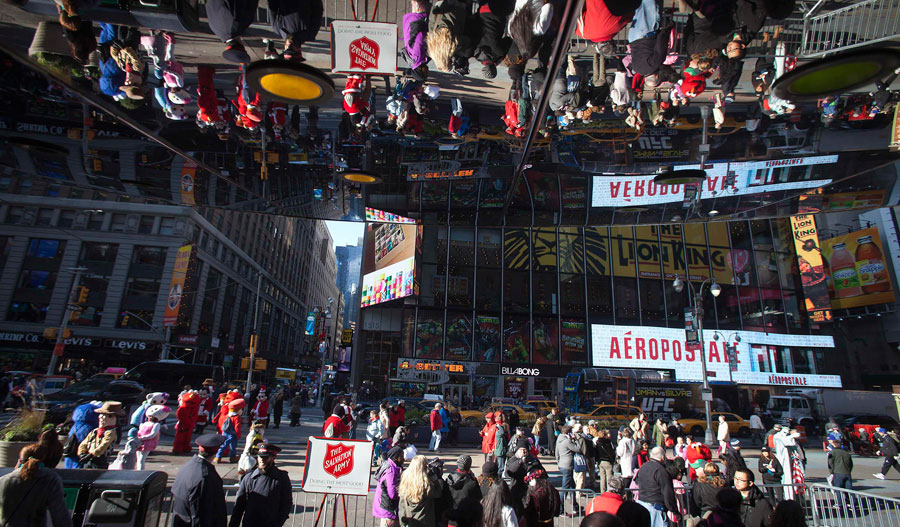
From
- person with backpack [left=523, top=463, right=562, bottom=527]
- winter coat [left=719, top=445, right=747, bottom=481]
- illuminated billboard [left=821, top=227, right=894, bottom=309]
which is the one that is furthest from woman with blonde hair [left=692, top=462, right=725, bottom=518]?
illuminated billboard [left=821, top=227, right=894, bottom=309]

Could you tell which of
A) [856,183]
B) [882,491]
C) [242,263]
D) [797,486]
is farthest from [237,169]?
[242,263]

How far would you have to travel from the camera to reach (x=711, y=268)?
45.4 metres

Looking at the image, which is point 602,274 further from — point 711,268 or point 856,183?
point 856,183

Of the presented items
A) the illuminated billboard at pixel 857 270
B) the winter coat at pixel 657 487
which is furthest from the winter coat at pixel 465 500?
the illuminated billboard at pixel 857 270

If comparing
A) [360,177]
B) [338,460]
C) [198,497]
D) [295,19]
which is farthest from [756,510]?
[295,19]

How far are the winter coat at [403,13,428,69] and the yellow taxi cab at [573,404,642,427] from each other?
23.8 meters

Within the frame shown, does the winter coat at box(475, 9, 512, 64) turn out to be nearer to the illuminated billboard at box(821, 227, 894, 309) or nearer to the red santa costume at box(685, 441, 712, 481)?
the red santa costume at box(685, 441, 712, 481)

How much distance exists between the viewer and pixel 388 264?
143ft

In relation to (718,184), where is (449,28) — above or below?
above

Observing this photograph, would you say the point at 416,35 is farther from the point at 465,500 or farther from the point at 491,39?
the point at 465,500

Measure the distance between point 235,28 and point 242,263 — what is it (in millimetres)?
61255

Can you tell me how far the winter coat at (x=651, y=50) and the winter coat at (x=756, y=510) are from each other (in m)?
5.76

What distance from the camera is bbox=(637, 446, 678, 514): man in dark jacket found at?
7.22 m

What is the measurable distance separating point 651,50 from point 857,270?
179ft
